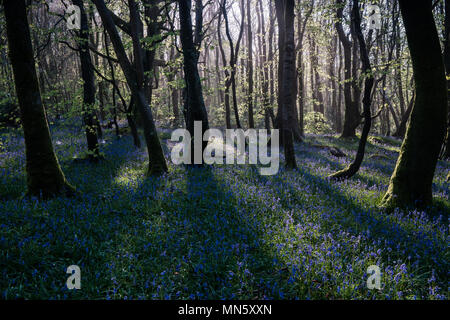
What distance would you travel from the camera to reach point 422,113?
5520mm

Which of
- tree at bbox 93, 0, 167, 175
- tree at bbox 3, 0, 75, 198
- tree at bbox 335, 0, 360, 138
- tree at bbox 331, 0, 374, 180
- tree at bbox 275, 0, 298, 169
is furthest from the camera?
tree at bbox 335, 0, 360, 138

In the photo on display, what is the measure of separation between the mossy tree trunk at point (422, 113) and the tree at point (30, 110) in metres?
7.87

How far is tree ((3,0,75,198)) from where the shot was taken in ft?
17.6

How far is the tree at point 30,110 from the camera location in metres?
5.36

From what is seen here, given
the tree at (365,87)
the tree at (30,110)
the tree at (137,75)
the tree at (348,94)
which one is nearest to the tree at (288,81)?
the tree at (365,87)

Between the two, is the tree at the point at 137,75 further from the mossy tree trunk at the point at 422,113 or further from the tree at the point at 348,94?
the tree at the point at 348,94

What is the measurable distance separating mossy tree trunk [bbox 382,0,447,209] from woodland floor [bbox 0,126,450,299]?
22.1 inches

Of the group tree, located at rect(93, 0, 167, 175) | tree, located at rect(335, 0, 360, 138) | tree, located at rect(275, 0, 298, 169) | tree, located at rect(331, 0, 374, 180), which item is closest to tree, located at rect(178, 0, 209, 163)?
tree, located at rect(93, 0, 167, 175)

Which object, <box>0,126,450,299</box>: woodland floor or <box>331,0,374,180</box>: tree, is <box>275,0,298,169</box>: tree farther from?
<box>0,126,450,299</box>: woodland floor

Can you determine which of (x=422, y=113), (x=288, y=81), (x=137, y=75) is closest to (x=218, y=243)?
(x=422, y=113)

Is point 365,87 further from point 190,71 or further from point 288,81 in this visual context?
point 190,71

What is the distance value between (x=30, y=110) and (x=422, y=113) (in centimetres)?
878
